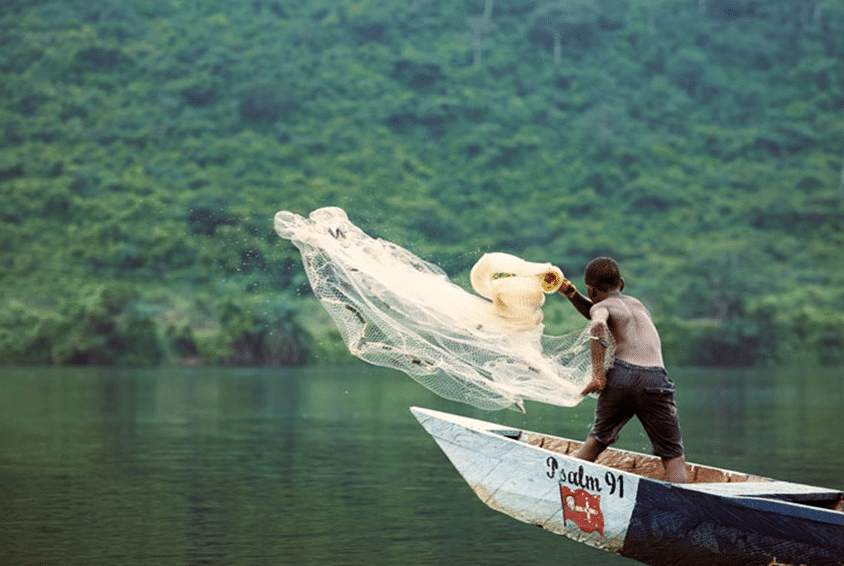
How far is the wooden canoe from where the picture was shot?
29.5 feet

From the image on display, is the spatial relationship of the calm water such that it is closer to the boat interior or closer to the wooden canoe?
the wooden canoe

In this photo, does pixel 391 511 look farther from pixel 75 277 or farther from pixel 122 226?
pixel 122 226

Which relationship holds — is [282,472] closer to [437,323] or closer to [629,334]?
[437,323]

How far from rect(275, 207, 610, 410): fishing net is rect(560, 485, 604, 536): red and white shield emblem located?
1.08 meters

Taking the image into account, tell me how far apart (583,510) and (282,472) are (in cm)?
744

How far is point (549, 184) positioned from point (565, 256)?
37.3 feet

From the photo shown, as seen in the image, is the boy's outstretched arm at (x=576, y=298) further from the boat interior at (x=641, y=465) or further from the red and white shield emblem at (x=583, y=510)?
the red and white shield emblem at (x=583, y=510)

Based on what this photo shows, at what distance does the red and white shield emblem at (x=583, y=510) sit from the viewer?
33.7 feet

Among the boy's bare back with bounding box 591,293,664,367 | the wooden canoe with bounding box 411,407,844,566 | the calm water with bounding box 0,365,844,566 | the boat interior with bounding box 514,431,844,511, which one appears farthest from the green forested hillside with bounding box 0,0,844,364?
the boy's bare back with bounding box 591,293,664,367

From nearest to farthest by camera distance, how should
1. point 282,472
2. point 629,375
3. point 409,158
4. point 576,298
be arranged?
1. point 629,375
2. point 576,298
3. point 282,472
4. point 409,158

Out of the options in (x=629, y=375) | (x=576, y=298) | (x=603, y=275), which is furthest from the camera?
(x=576, y=298)

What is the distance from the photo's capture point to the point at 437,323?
1189cm

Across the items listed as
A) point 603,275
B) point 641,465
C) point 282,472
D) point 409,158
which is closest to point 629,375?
point 603,275

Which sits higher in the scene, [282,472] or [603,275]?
[603,275]
